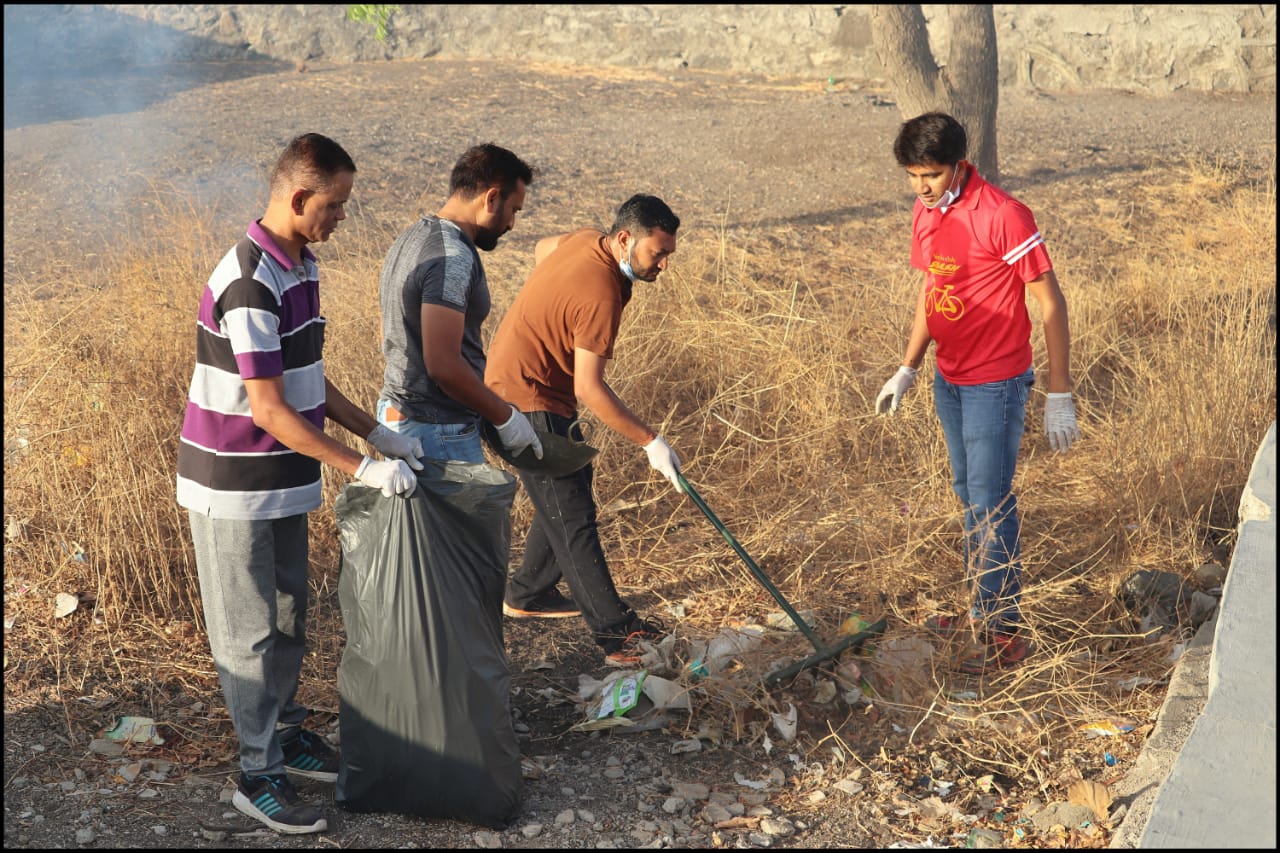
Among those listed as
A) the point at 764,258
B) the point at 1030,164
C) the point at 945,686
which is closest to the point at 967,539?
the point at 945,686

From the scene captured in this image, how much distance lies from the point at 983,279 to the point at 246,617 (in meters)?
2.20

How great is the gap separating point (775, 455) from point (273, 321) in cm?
275

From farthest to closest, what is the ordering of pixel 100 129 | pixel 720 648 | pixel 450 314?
pixel 100 129
pixel 720 648
pixel 450 314

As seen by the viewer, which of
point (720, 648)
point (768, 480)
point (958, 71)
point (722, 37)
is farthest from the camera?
point (722, 37)

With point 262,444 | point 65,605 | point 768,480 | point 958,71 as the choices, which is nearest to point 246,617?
point 262,444

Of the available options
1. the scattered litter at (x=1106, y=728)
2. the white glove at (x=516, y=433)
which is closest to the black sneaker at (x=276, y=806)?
the white glove at (x=516, y=433)

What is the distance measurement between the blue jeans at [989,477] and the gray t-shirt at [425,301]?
142 cm

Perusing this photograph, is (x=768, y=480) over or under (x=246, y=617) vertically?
over

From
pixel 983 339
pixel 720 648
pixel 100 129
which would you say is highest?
pixel 100 129

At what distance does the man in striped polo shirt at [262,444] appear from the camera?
2365mm

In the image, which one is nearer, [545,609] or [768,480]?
[545,609]

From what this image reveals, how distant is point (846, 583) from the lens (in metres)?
3.91

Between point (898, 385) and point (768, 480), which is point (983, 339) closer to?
point (898, 385)

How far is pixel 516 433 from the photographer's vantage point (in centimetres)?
307
